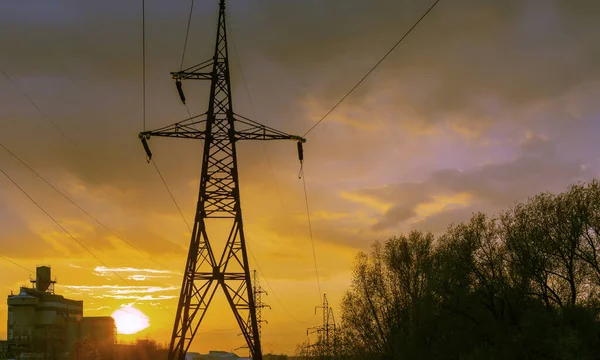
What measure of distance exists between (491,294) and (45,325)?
418ft

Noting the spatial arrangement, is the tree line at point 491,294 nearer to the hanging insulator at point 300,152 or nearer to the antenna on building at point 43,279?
the hanging insulator at point 300,152

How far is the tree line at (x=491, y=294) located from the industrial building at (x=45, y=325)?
82.5m

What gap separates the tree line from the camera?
38156 millimetres

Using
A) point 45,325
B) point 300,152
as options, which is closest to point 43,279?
point 45,325

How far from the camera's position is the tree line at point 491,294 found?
125ft

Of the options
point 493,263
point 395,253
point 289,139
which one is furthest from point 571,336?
point 395,253

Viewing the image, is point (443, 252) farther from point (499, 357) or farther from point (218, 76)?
point (218, 76)

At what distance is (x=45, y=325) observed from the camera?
5753 inches

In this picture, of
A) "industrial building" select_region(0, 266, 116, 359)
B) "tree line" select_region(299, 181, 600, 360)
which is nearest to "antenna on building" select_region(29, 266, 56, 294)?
"industrial building" select_region(0, 266, 116, 359)

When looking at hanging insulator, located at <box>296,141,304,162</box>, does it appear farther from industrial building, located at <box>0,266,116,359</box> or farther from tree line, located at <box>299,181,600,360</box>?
industrial building, located at <box>0,266,116,359</box>

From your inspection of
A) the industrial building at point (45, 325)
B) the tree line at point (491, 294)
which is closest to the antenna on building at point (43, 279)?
the industrial building at point (45, 325)

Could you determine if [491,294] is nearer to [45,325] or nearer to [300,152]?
[300,152]

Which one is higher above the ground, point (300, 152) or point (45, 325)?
point (300, 152)

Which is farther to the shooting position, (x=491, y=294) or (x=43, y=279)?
(x=43, y=279)
